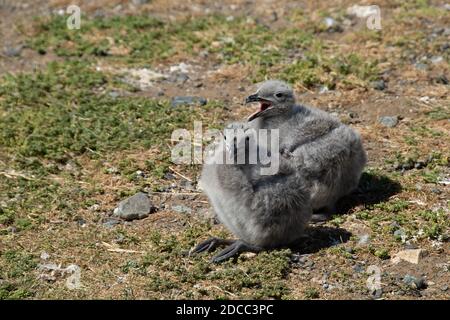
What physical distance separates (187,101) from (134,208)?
287 cm

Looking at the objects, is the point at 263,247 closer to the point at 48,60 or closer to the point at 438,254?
the point at 438,254

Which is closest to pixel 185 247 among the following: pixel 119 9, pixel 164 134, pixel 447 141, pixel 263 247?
pixel 263 247

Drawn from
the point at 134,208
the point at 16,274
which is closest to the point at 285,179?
the point at 134,208

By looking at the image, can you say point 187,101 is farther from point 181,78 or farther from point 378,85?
point 378,85

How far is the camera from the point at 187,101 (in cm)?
1151

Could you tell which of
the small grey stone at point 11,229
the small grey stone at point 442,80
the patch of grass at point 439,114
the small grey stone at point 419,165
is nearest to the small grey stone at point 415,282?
the small grey stone at point 419,165

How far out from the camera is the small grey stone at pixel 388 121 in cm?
1062

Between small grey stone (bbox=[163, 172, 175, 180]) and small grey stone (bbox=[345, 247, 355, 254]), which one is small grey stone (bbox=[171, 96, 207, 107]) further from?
small grey stone (bbox=[345, 247, 355, 254])

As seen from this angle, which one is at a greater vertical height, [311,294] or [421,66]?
[421,66]

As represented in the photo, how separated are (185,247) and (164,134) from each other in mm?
2814

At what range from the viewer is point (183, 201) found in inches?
364

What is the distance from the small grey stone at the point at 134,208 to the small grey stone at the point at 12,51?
5.12 metres

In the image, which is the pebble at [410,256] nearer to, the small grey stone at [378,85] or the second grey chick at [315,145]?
the second grey chick at [315,145]

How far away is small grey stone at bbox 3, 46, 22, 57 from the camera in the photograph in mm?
13266
